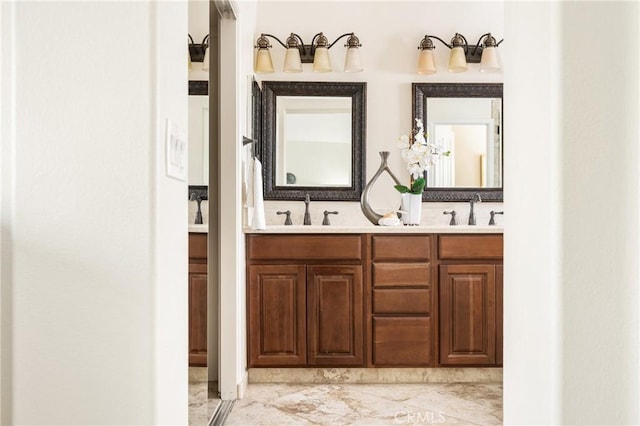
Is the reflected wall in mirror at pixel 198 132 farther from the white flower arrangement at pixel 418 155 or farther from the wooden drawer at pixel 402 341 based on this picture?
the white flower arrangement at pixel 418 155

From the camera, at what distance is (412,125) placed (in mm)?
3746

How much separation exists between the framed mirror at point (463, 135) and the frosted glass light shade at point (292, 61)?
808mm

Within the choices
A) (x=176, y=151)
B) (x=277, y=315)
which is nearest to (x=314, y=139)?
(x=277, y=315)

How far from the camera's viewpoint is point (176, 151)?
3.75 ft

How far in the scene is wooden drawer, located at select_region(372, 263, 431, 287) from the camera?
3.13m

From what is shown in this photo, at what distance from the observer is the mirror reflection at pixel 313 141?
12.2 feet

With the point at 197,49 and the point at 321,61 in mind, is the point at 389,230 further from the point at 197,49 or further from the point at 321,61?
the point at 197,49

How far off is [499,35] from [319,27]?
1244mm

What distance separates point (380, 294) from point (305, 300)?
0.43 m

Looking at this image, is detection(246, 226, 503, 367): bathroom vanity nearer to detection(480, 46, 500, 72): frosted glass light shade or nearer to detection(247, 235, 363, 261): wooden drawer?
detection(247, 235, 363, 261): wooden drawer

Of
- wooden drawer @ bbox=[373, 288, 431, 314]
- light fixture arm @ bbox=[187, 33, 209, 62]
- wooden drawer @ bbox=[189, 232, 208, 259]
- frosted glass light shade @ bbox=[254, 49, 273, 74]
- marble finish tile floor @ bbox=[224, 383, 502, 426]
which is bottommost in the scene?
marble finish tile floor @ bbox=[224, 383, 502, 426]

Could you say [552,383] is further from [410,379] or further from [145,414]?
[410,379]

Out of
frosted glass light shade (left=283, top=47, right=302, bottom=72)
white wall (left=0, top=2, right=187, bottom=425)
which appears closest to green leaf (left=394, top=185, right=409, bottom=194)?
frosted glass light shade (left=283, top=47, right=302, bottom=72)

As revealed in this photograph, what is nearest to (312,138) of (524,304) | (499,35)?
(499,35)
